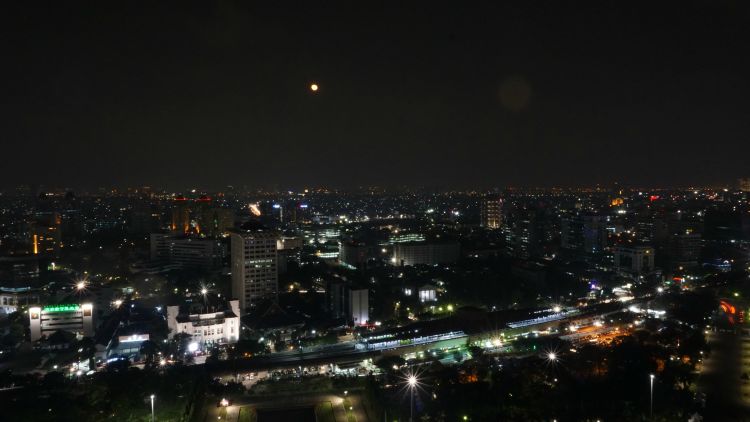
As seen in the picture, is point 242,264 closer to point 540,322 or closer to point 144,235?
point 540,322

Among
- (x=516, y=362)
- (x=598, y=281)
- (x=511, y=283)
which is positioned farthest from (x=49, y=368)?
(x=598, y=281)

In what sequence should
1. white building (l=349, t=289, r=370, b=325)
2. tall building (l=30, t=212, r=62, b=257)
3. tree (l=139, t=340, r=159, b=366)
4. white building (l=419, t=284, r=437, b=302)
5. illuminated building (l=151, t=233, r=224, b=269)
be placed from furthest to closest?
illuminated building (l=151, t=233, r=224, b=269)
tall building (l=30, t=212, r=62, b=257)
white building (l=419, t=284, r=437, b=302)
white building (l=349, t=289, r=370, b=325)
tree (l=139, t=340, r=159, b=366)

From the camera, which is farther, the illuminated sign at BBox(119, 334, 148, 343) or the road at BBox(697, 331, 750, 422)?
the illuminated sign at BBox(119, 334, 148, 343)

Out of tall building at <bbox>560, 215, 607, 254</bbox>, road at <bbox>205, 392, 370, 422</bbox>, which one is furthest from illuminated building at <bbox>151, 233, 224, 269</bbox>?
tall building at <bbox>560, 215, 607, 254</bbox>

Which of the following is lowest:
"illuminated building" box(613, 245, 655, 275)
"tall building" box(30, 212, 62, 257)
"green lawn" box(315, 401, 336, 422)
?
"green lawn" box(315, 401, 336, 422)

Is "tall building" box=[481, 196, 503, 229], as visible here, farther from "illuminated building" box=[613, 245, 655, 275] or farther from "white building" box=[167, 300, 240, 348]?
"white building" box=[167, 300, 240, 348]

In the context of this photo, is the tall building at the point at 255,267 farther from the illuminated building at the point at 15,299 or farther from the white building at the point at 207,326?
the illuminated building at the point at 15,299

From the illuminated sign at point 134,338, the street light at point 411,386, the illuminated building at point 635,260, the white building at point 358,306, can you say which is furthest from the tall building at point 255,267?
the illuminated building at point 635,260
